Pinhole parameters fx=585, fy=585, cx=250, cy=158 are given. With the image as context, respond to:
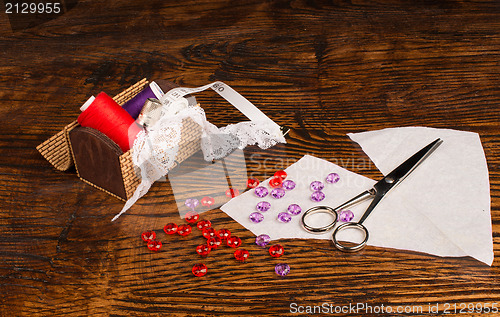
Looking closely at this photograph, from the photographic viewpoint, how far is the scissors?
2.90 feet

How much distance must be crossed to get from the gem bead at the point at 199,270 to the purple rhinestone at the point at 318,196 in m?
0.22

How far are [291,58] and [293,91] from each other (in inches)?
6.1

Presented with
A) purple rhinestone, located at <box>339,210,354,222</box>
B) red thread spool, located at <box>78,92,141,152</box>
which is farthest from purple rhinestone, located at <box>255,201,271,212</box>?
red thread spool, located at <box>78,92,141,152</box>

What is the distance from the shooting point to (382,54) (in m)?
1.39

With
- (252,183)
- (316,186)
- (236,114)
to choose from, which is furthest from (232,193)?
(236,114)

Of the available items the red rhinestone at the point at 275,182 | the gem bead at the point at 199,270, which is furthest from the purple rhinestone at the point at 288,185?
the gem bead at the point at 199,270

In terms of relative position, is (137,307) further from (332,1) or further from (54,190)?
(332,1)

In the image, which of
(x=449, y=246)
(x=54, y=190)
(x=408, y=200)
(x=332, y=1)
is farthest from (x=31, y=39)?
(x=449, y=246)

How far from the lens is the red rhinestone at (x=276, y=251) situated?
2.88 ft

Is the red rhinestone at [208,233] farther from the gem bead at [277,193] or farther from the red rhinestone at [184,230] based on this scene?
the gem bead at [277,193]

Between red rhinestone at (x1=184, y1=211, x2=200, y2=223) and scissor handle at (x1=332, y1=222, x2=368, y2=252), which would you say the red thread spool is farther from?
scissor handle at (x1=332, y1=222, x2=368, y2=252)

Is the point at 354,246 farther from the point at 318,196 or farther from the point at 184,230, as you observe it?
the point at 184,230

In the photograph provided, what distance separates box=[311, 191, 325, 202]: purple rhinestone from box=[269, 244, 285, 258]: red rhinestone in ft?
0.41

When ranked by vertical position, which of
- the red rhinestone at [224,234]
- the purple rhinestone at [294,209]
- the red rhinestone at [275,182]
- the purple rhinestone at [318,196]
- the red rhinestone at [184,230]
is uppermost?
the red rhinestone at [275,182]
